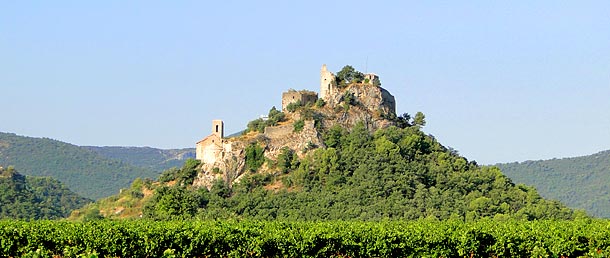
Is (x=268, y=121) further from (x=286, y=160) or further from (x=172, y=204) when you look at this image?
(x=172, y=204)

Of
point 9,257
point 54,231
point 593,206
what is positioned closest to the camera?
point 9,257

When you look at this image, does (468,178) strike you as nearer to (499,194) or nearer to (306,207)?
(499,194)

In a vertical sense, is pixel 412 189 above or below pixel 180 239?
above

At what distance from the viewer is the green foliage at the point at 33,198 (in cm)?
10269

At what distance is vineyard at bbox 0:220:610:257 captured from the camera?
43188 mm

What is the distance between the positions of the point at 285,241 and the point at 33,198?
74512 mm

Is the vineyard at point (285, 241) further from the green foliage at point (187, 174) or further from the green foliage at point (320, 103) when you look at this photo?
the green foliage at point (320, 103)

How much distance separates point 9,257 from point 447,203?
50226mm

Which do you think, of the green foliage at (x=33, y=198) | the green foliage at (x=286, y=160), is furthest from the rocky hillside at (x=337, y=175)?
the green foliage at (x=33, y=198)

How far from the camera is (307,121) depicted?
305ft

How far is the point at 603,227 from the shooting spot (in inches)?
→ 2157

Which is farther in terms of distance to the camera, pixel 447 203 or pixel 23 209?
pixel 23 209

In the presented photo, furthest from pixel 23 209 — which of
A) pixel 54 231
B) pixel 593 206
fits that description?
pixel 593 206

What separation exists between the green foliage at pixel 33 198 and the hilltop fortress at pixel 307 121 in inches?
801
